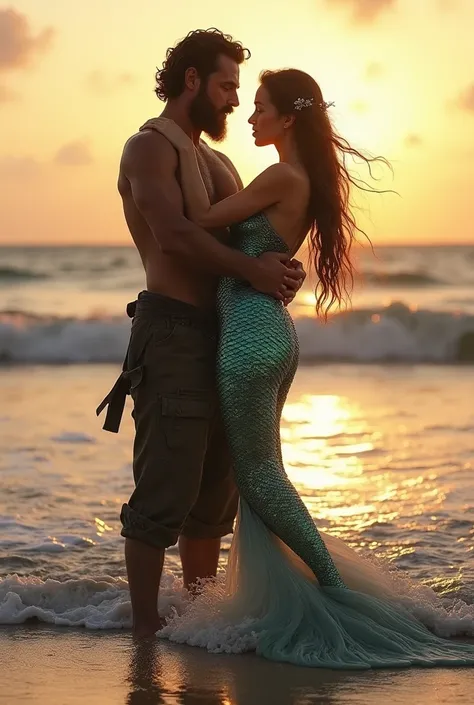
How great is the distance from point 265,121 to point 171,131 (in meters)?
0.35

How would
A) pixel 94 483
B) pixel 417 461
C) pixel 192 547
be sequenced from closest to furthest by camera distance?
pixel 192 547
pixel 94 483
pixel 417 461

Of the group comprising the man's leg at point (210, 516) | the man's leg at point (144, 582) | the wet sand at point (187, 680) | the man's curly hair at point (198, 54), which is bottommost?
the wet sand at point (187, 680)

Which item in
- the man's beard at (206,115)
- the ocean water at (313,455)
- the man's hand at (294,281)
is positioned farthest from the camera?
the ocean water at (313,455)

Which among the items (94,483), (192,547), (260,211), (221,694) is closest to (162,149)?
(260,211)

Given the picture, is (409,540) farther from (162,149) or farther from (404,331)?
(404,331)

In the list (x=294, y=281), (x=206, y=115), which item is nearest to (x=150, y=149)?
(x=206, y=115)

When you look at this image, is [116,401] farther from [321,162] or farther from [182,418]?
[321,162]

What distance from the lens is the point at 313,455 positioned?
8.99 meters

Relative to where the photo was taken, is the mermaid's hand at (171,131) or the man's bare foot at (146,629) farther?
the man's bare foot at (146,629)

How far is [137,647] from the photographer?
470 cm

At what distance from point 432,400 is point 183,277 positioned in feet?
25.6

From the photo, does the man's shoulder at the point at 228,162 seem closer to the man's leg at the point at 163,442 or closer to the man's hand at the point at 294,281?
the man's hand at the point at 294,281

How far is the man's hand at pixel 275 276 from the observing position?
4.67 metres

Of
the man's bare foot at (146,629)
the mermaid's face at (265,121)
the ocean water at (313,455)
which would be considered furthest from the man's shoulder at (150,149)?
the man's bare foot at (146,629)
